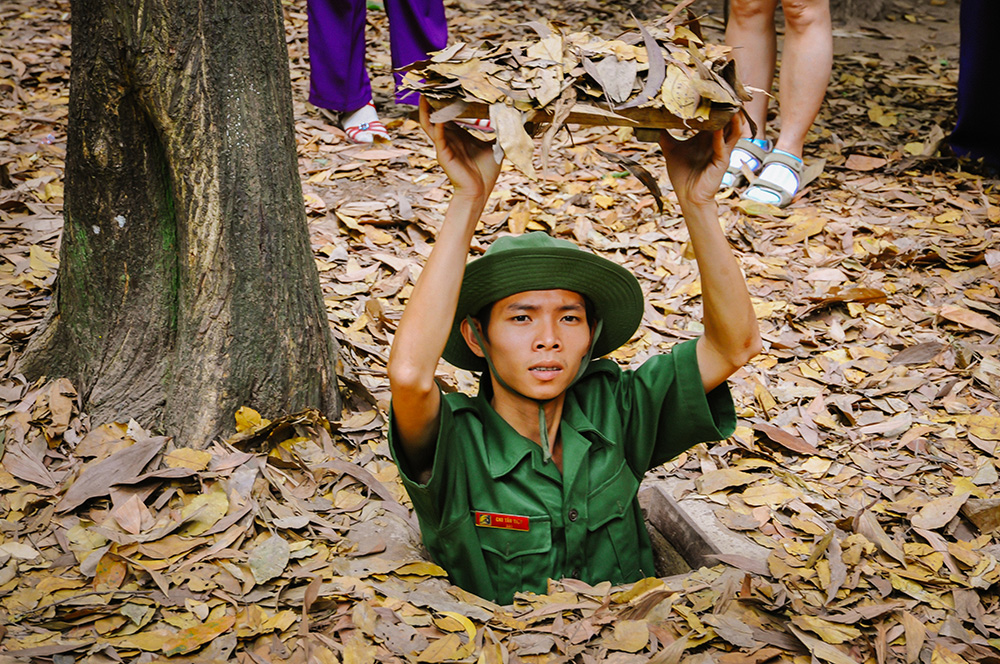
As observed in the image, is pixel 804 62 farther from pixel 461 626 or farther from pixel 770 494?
pixel 461 626

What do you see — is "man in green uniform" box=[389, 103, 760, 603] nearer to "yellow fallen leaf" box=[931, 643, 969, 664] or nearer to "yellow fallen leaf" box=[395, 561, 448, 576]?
"yellow fallen leaf" box=[395, 561, 448, 576]

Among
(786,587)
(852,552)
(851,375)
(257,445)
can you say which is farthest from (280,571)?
(851,375)

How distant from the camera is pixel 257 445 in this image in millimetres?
2992

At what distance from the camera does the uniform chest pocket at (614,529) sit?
2.51 m

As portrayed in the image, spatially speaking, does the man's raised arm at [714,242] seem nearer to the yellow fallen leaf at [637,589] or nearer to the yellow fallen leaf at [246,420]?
the yellow fallen leaf at [637,589]

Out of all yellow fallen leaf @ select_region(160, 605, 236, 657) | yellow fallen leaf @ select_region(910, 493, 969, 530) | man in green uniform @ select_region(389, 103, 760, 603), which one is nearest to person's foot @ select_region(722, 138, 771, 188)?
yellow fallen leaf @ select_region(910, 493, 969, 530)

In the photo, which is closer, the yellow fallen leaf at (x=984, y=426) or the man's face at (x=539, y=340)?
the man's face at (x=539, y=340)

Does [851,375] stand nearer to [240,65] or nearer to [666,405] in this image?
[666,405]

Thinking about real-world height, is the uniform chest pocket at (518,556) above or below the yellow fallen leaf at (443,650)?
above

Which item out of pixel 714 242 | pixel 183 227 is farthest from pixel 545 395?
pixel 183 227

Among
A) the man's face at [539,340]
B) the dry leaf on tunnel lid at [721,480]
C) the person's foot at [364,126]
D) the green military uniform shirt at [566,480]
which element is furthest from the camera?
the person's foot at [364,126]

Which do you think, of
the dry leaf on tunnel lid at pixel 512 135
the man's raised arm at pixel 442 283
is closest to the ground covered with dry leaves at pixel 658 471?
the man's raised arm at pixel 442 283

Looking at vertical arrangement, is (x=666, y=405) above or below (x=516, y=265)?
below

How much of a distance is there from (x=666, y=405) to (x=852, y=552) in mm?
781
